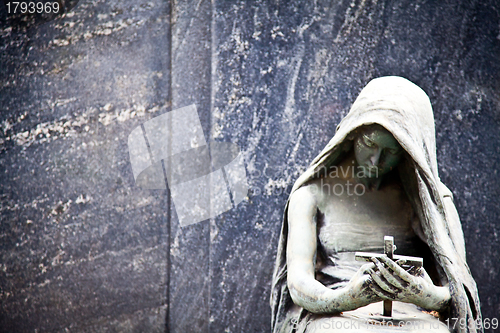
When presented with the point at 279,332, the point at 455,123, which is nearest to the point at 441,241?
the point at 279,332

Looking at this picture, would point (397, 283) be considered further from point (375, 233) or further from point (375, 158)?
point (375, 158)

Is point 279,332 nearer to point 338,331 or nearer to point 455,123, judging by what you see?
point 338,331

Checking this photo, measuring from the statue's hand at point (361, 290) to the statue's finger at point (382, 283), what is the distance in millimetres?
19

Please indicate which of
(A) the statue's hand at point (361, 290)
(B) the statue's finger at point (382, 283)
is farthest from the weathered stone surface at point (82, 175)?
(B) the statue's finger at point (382, 283)

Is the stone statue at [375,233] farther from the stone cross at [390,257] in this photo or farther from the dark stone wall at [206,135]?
the dark stone wall at [206,135]

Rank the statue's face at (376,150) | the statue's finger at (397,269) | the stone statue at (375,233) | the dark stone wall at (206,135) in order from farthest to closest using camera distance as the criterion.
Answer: the dark stone wall at (206,135) → the statue's face at (376,150) → the stone statue at (375,233) → the statue's finger at (397,269)

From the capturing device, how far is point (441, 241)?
2721 mm

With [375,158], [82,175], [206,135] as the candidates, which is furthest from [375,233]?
[82,175]

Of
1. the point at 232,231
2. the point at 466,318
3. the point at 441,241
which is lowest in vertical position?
the point at 232,231

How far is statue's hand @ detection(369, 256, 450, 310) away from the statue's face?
0.51 m

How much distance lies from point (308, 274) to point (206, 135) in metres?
1.40

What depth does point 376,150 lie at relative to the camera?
8.95 feet

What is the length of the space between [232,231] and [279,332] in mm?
999

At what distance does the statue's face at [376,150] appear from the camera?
8.77 ft
